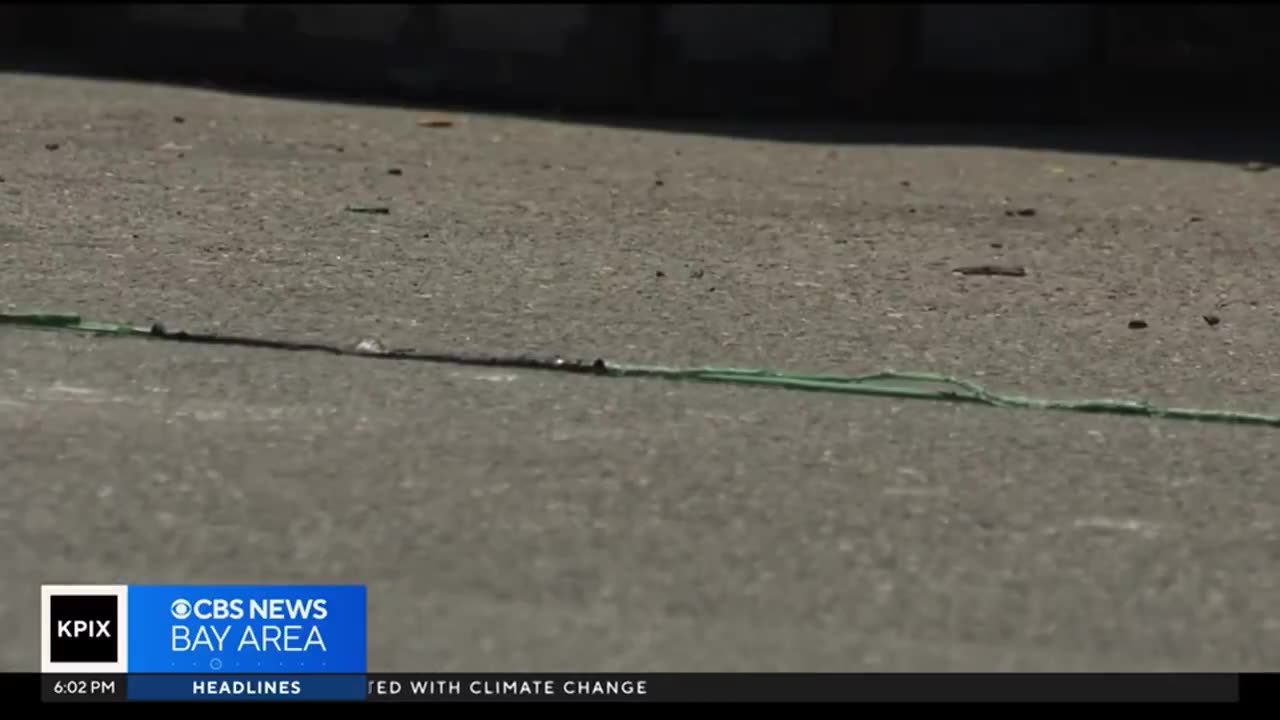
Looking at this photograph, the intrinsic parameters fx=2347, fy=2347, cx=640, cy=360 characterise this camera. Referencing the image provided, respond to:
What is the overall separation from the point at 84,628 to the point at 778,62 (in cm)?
1270

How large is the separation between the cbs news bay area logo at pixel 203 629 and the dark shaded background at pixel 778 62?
1159 cm

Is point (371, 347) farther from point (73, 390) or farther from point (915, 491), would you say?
point (915, 491)

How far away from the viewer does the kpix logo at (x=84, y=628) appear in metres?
4.75

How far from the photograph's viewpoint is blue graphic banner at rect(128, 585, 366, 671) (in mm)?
4801

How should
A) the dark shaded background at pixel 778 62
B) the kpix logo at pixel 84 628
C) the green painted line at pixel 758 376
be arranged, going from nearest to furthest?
the kpix logo at pixel 84 628 < the green painted line at pixel 758 376 < the dark shaded background at pixel 778 62

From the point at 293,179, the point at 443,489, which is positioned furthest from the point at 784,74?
the point at 443,489

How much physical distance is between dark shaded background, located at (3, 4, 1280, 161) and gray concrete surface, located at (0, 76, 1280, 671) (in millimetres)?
5663

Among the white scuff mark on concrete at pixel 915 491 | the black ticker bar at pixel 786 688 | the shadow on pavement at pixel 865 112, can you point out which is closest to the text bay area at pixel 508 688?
the black ticker bar at pixel 786 688

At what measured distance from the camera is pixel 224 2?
17234 mm

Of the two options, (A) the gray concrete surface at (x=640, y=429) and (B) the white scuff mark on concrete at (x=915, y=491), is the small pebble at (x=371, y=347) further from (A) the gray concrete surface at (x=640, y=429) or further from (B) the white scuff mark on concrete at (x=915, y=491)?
(B) the white scuff mark on concrete at (x=915, y=491)
